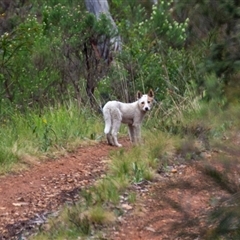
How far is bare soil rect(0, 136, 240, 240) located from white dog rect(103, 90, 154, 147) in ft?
0.66

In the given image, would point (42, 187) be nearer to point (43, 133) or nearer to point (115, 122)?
point (43, 133)

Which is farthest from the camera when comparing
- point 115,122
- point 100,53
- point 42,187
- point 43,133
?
point 100,53

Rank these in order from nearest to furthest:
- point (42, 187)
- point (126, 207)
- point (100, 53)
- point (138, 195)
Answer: point (126, 207)
point (138, 195)
point (42, 187)
point (100, 53)

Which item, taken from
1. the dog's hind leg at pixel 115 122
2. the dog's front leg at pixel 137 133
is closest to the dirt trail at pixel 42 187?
the dog's hind leg at pixel 115 122

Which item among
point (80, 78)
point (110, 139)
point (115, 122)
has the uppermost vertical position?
point (115, 122)

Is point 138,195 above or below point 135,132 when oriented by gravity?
above

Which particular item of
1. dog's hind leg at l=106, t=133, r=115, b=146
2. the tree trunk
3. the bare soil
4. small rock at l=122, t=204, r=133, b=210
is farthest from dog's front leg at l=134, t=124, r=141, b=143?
the tree trunk

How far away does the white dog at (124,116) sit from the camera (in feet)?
33.4

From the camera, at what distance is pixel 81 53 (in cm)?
1414

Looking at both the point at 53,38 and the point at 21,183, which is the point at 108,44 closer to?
the point at 53,38

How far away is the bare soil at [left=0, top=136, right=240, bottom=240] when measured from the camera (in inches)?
194

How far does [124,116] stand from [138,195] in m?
2.77

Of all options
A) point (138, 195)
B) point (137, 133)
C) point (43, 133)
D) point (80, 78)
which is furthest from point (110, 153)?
point (80, 78)

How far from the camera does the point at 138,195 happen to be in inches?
303
